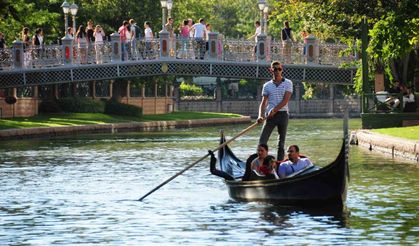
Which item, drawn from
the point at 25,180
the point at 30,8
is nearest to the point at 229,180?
the point at 25,180

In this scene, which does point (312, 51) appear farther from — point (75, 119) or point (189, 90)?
point (189, 90)

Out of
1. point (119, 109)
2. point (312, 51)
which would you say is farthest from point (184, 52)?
point (119, 109)

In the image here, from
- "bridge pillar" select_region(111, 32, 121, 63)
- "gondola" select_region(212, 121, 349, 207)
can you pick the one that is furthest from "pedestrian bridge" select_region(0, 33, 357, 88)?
"gondola" select_region(212, 121, 349, 207)

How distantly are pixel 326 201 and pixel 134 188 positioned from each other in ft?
20.3

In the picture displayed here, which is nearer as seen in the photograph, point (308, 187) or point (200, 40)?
point (308, 187)

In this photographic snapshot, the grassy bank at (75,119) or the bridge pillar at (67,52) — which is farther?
the bridge pillar at (67,52)

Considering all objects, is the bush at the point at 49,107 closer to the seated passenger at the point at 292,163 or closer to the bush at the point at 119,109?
the bush at the point at 119,109

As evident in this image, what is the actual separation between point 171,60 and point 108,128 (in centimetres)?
728

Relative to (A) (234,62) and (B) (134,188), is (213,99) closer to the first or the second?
(A) (234,62)

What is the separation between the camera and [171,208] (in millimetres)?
23750

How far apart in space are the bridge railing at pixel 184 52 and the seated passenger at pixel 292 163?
3000cm

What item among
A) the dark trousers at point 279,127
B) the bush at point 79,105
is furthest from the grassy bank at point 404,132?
the bush at point 79,105

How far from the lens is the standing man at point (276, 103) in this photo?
2564 cm

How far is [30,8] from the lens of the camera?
58.5 meters
